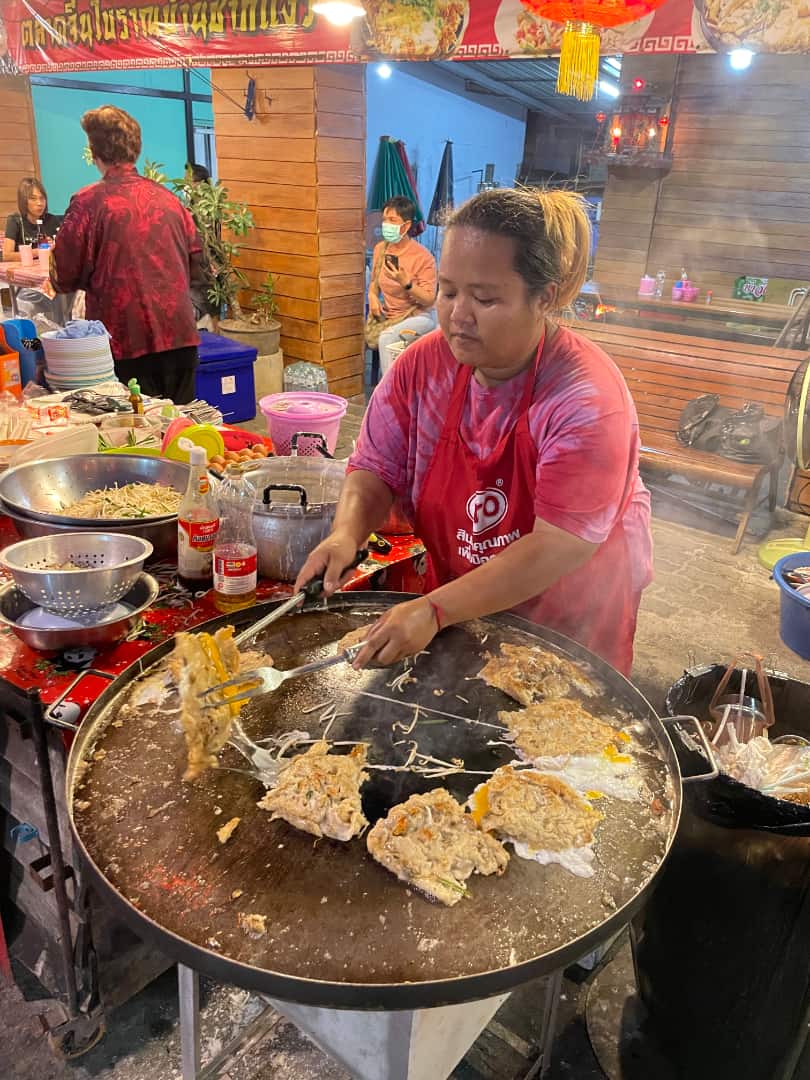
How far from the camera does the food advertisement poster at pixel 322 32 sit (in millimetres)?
4707

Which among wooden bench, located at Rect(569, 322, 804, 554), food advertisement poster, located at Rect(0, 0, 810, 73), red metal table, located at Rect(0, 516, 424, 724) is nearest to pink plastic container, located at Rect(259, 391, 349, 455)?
red metal table, located at Rect(0, 516, 424, 724)

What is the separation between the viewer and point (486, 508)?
188cm

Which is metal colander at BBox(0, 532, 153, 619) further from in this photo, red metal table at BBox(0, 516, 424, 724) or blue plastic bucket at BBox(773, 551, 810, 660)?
blue plastic bucket at BBox(773, 551, 810, 660)

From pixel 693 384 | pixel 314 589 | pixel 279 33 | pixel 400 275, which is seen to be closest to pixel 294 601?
pixel 314 589

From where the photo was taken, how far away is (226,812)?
4.28 ft

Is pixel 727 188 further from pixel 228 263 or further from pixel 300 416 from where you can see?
pixel 300 416

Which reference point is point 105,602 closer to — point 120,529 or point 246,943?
point 120,529

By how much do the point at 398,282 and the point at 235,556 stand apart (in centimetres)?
602

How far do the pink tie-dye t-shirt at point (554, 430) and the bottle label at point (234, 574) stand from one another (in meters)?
0.40

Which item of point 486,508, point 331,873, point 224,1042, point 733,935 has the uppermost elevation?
point 486,508

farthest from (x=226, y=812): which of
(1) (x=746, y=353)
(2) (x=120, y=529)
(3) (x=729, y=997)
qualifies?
(1) (x=746, y=353)

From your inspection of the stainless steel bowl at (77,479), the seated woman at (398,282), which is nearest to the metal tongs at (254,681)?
the stainless steel bowl at (77,479)

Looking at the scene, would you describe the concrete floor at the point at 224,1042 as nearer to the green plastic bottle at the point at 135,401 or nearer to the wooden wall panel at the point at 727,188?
the green plastic bottle at the point at 135,401

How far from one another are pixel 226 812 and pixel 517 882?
0.49m
